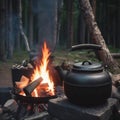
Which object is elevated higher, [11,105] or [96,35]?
[96,35]

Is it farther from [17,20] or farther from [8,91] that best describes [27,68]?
[17,20]

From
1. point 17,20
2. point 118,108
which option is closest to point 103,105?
point 118,108

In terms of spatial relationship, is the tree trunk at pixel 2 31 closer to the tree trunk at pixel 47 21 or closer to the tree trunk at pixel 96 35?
the tree trunk at pixel 96 35

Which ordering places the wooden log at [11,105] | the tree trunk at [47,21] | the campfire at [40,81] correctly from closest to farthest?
the campfire at [40,81], the wooden log at [11,105], the tree trunk at [47,21]

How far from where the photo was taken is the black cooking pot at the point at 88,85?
412cm

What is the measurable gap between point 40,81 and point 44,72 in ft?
2.19

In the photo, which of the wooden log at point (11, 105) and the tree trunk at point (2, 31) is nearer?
the wooden log at point (11, 105)

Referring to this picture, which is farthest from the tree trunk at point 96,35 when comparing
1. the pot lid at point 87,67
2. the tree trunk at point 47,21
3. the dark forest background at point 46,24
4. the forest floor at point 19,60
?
the pot lid at point 87,67

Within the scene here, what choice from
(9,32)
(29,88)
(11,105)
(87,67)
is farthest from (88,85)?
(9,32)

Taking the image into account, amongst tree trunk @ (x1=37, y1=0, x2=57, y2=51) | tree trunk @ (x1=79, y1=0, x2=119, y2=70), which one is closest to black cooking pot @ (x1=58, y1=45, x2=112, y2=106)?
tree trunk @ (x1=37, y1=0, x2=57, y2=51)

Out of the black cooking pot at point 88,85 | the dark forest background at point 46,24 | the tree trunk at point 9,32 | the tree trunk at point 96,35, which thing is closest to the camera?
the black cooking pot at point 88,85

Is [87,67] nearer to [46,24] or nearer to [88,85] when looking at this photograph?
[88,85]

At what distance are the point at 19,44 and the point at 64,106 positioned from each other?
10.3m

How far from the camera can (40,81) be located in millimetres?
5172
